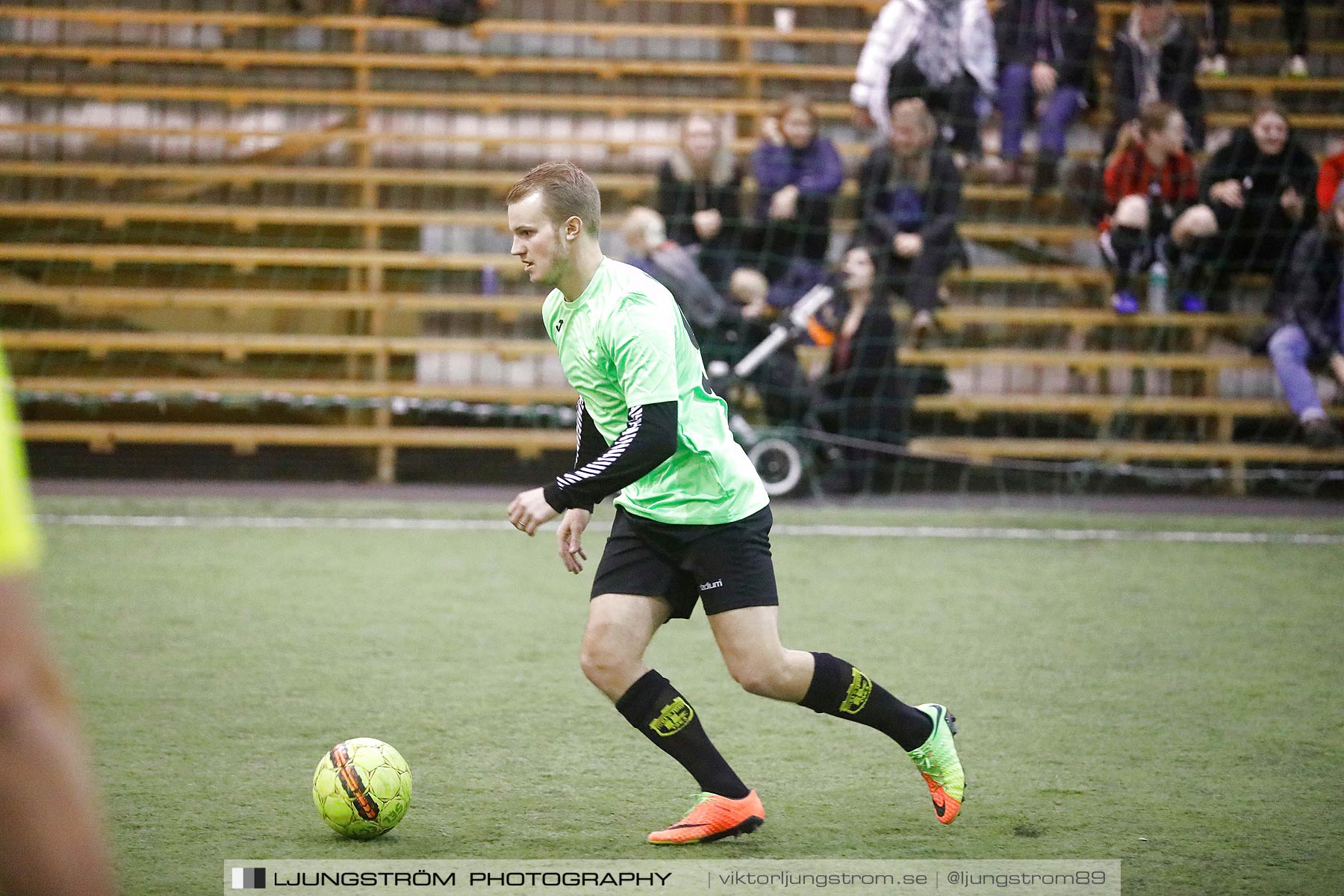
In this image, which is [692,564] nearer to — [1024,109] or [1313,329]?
[1313,329]

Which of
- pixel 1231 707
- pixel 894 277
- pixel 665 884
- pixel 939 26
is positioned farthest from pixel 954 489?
pixel 665 884

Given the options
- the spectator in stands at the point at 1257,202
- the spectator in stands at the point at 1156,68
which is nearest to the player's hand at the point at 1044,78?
the spectator in stands at the point at 1156,68

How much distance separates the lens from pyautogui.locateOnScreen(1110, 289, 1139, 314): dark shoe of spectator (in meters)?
10.9

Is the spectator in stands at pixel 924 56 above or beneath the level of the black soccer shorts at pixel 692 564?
above

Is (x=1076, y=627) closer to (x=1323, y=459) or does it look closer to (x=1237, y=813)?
(x=1237, y=813)

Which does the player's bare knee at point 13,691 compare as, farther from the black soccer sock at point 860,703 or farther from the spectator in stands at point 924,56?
the spectator in stands at point 924,56

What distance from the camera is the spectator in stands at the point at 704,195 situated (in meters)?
9.91

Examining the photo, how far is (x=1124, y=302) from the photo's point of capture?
35.8 ft

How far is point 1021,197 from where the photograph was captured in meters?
11.9

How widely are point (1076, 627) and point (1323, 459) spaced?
5.22m

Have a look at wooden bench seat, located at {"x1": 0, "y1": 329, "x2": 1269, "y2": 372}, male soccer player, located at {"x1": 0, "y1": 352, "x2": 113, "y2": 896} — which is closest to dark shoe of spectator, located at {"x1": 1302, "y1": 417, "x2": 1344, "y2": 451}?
wooden bench seat, located at {"x1": 0, "y1": 329, "x2": 1269, "y2": 372}

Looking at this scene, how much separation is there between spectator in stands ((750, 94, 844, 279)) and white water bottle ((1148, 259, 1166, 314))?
2.41 meters

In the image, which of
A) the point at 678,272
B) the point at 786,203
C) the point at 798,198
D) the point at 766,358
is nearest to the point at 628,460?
the point at 678,272

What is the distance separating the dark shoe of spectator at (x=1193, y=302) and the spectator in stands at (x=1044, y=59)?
5.00 feet
